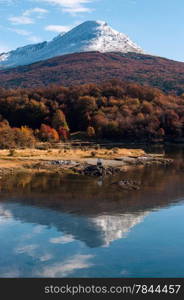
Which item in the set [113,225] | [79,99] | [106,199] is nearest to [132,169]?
[106,199]

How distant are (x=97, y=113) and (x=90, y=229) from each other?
83399mm

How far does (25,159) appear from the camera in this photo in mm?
56031

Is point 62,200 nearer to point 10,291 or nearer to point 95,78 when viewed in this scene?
point 10,291

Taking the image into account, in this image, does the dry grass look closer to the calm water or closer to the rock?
the calm water

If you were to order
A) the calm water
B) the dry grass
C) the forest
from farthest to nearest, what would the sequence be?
the forest, the dry grass, the calm water

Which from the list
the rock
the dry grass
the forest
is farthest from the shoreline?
the forest

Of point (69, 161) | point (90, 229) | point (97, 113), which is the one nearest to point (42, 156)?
point (69, 161)

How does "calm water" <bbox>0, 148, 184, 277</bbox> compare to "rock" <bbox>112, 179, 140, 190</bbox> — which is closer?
"calm water" <bbox>0, 148, 184, 277</bbox>

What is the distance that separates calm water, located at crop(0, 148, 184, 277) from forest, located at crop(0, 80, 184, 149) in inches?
1973

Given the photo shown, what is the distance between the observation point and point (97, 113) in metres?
109

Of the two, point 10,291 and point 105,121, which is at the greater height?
point 105,121

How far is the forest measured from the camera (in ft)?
327

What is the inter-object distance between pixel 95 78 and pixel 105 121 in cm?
8611

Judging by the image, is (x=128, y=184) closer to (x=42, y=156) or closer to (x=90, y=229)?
(x=90, y=229)
